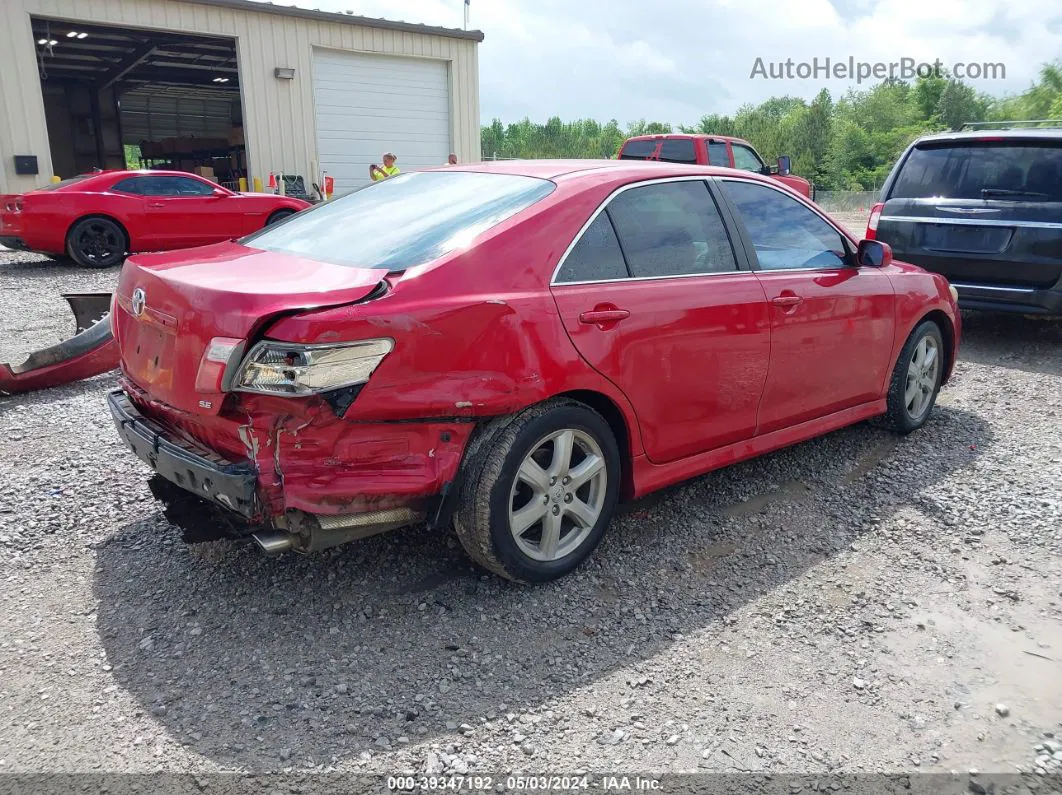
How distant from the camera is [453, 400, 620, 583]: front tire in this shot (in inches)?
118

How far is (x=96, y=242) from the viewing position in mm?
11984

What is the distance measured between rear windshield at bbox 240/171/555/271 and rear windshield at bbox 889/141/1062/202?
521 cm

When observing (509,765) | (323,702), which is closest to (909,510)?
(509,765)

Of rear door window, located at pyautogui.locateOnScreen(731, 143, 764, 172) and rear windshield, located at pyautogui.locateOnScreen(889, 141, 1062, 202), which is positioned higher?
rear door window, located at pyautogui.locateOnScreen(731, 143, 764, 172)

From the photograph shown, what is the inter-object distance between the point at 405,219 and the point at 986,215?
18.1 ft

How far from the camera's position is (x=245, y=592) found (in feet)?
10.7

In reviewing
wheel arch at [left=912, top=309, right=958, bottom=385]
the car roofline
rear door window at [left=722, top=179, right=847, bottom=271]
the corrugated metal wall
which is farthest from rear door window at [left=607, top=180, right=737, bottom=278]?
the corrugated metal wall

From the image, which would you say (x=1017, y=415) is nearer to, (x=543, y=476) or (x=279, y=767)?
(x=543, y=476)

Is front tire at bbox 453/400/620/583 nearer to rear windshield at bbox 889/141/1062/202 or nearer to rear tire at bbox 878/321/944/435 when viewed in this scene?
rear tire at bbox 878/321/944/435

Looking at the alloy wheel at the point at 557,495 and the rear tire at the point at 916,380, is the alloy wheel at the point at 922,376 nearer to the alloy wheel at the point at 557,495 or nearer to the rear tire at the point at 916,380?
the rear tire at the point at 916,380

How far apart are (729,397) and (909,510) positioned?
44.7 inches

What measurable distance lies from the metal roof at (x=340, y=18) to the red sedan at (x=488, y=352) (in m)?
14.3

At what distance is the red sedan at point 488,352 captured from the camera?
270 centimetres

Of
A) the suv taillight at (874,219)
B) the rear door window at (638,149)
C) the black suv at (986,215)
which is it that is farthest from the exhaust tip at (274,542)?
the rear door window at (638,149)
